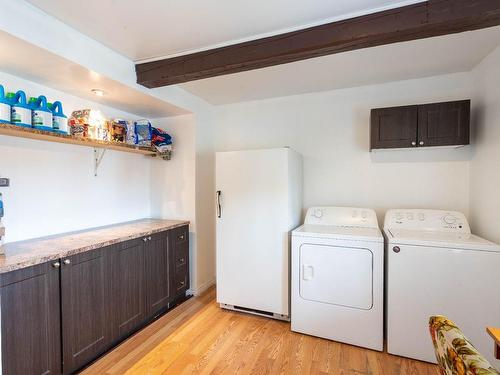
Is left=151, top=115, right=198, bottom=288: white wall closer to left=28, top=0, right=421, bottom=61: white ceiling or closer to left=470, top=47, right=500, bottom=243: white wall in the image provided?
left=28, top=0, right=421, bottom=61: white ceiling

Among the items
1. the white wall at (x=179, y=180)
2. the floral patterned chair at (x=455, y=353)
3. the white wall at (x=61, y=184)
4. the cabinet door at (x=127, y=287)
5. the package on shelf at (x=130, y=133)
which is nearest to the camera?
the floral patterned chair at (x=455, y=353)

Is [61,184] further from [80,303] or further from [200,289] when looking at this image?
[200,289]

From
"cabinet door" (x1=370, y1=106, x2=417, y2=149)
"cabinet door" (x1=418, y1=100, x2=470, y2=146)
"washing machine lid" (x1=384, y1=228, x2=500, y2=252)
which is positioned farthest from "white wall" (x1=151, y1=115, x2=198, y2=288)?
"cabinet door" (x1=418, y1=100, x2=470, y2=146)

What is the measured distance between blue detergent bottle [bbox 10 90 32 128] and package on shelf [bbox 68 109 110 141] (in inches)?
14.2

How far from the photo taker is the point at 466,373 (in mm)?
668

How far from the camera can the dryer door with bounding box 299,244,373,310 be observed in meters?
2.05

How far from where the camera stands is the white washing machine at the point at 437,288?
1764 mm

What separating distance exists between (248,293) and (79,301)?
141cm

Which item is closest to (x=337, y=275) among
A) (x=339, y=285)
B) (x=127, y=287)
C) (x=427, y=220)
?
(x=339, y=285)

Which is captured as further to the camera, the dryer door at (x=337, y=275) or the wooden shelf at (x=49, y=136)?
the dryer door at (x=337, y=275)

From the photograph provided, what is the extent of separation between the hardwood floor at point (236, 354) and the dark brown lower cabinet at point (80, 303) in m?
0.17

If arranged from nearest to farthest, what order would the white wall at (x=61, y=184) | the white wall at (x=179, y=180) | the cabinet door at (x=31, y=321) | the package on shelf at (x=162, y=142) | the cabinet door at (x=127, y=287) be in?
the cabinet door at (x=31, y=321)
the white wall at (x=61, y=184)
the cabinet door at (x=127, y=287)
the package on shelf at (x=162, y=142)
the white wall at (x=179, y=180)

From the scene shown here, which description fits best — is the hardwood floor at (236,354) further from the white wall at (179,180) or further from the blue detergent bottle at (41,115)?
the blue detergent bottle at (41,115)

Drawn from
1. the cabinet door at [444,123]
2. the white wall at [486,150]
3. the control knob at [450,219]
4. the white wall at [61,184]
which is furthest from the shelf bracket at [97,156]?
the white wall at [486,150]
